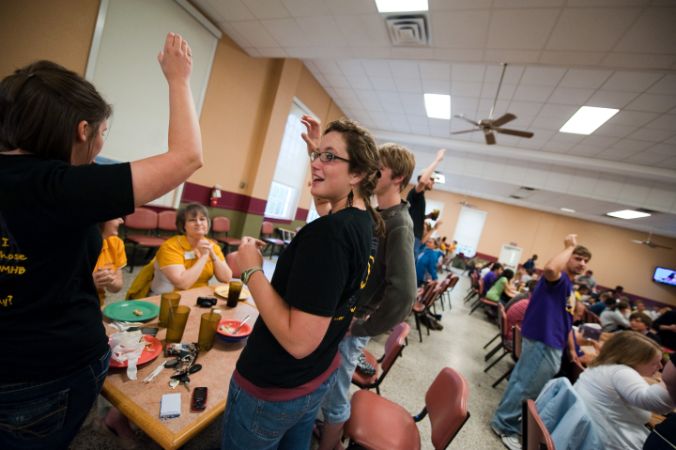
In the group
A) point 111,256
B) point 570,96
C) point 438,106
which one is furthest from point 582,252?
point 438,106

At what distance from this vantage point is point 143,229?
13.7 feet

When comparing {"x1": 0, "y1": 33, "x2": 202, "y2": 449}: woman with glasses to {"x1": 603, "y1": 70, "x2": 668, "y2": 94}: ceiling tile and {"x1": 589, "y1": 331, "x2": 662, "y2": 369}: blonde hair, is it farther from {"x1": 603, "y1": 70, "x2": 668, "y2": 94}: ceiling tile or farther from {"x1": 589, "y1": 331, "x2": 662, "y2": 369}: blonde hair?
{"x1": 603, "y1": 70, "x2": 668, "y2": 94}: ceiling tile

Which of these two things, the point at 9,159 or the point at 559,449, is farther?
the point at 559,449

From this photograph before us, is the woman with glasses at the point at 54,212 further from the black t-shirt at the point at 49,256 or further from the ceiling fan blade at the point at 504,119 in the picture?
the ceiling fan blade at the point at 504,119

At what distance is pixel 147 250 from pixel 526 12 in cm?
574

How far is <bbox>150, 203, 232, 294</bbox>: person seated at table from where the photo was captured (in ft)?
5.84

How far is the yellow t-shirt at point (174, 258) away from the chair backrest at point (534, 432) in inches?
78.4

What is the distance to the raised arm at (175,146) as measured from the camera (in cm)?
62

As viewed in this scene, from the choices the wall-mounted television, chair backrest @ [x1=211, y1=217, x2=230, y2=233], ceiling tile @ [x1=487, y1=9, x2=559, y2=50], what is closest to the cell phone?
ceiling tile @ [x1=487, y1=9, x2=559, y2=50]

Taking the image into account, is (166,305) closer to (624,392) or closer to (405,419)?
(405,419)

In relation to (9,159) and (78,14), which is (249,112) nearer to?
(78,14)

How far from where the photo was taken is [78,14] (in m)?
2.97

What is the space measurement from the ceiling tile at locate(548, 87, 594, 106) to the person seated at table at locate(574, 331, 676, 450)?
13.7ft

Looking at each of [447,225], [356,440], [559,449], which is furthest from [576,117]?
[447,225]
